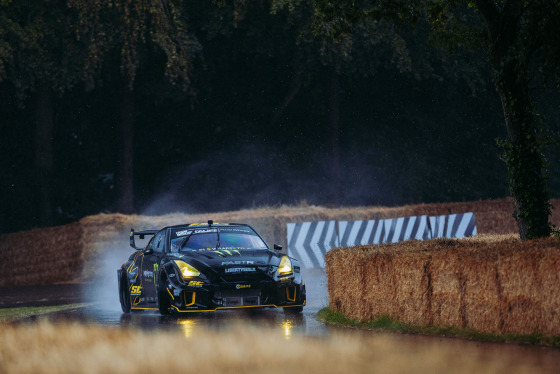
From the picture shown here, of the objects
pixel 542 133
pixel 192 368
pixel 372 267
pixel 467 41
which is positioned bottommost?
pixel 192 368

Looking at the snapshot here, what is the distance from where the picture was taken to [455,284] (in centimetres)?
1271

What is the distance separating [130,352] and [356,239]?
19592mm

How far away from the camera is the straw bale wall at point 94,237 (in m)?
31.0

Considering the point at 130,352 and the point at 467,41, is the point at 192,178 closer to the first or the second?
the point at 467,41

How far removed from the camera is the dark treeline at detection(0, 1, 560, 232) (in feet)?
138

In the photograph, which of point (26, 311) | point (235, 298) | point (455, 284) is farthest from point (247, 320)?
point (26, 311)

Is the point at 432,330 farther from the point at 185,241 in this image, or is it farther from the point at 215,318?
the point at 185,241

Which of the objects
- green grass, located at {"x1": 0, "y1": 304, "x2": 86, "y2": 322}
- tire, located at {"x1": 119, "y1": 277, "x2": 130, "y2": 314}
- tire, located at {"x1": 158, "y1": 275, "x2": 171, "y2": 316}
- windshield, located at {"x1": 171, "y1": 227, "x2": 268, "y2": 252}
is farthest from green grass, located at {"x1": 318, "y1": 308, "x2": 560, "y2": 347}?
green grass, located at {"x1": 0, "y1": 304, "x2": 86, "y2": 322}

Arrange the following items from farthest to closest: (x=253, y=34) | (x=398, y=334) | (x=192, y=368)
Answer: (x=253, y=34), (x=398, y=334), (x=192, y=368)

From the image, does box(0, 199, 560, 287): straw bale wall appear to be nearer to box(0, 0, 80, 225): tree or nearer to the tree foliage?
the tree foliage

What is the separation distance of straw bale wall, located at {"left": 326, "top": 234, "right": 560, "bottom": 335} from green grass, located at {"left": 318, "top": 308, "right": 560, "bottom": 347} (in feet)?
0.27

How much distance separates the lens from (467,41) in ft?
58.0

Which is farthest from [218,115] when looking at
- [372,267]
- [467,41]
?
[372,267]

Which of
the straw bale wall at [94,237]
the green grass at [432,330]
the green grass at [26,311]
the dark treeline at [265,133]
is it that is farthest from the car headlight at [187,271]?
the dark treeline at [265,133]
